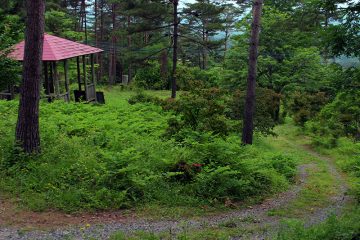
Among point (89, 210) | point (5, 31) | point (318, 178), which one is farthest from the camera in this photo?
point (5, 31)

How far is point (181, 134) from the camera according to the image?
12.1 m

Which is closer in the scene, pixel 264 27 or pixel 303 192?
pixel 303 192

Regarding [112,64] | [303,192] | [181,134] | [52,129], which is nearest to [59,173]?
[52,129]

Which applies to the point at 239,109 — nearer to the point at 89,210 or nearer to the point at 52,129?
the point at 52,129

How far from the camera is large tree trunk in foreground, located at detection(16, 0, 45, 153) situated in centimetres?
843

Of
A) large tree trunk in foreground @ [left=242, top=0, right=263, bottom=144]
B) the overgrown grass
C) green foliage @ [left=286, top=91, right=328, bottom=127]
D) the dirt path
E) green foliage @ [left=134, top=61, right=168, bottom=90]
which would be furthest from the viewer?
green foliage @ [left=134, top=61, right=168, bottom=90]

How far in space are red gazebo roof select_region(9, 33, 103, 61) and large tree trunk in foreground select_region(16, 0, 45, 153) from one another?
363 inches

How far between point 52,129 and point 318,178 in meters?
8.61

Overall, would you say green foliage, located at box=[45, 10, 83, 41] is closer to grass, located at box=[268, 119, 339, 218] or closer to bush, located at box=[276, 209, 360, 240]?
grass, located at box=[268, 119, 339, 218]

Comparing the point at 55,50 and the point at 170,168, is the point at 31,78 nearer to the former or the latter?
the point at 170,168

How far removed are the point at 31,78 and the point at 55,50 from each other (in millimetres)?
10458

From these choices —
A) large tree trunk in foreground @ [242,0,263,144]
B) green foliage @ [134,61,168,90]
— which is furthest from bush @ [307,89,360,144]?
green foliage @ [134,61,168,90]

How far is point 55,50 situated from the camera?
18484 millimetres

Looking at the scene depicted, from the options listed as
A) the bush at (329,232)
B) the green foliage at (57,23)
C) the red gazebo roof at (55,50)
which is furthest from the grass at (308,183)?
the green foliage at (57,23)
